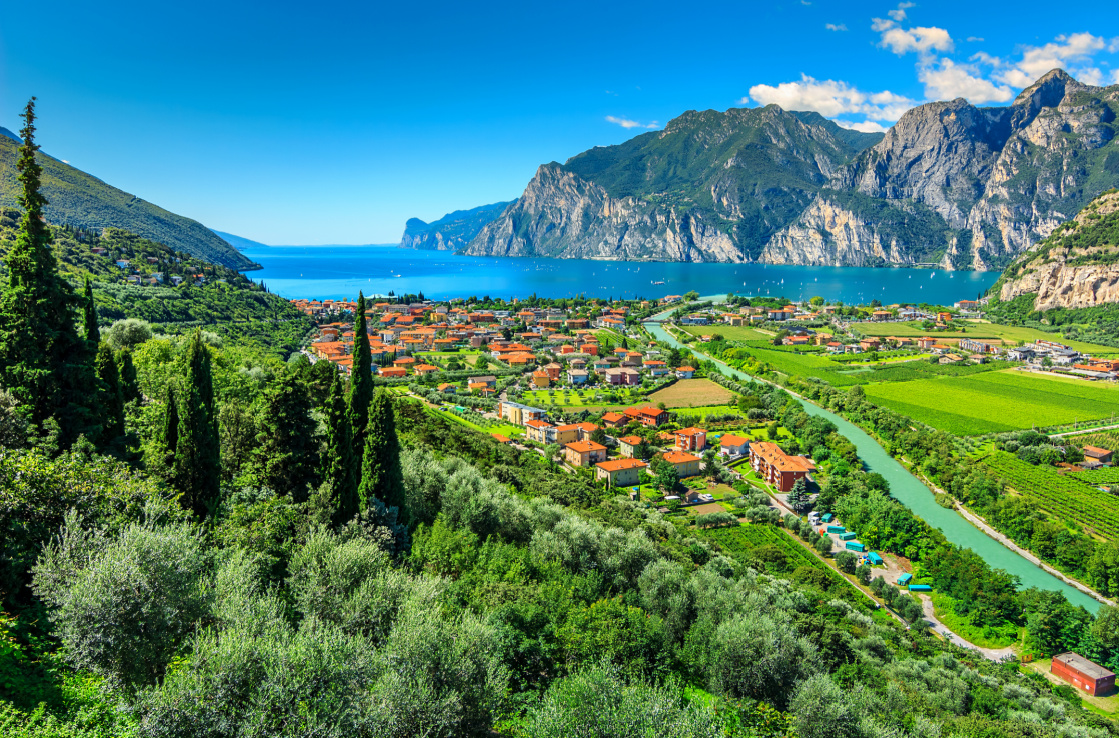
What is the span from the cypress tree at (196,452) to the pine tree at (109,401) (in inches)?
107

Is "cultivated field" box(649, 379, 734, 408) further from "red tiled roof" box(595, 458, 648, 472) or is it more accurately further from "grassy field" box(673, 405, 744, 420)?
"red tiled roof" box(595, 458, 648, 472)

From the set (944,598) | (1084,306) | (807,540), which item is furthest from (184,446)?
(1084,306)

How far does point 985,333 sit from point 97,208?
460 feet

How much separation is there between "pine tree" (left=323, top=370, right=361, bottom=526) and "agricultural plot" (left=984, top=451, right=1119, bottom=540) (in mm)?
33090

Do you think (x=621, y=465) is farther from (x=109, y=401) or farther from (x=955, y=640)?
(x=109, y=401)

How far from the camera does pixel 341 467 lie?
1296 centimetres

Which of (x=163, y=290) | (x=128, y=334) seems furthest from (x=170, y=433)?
(x=163, y=290)

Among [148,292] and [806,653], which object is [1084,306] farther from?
[148,292]

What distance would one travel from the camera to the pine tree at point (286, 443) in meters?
13.6

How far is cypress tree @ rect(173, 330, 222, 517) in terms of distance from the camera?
12.0 meters

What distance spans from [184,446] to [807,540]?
25.8 metres

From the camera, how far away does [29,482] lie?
27.7 feet

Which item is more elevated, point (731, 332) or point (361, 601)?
point (361, 601)

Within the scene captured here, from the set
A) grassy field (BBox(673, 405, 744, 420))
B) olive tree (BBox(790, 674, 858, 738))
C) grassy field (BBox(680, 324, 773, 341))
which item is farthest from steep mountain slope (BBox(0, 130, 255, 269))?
olive tree (BBox(790, 674, 858, 738))
